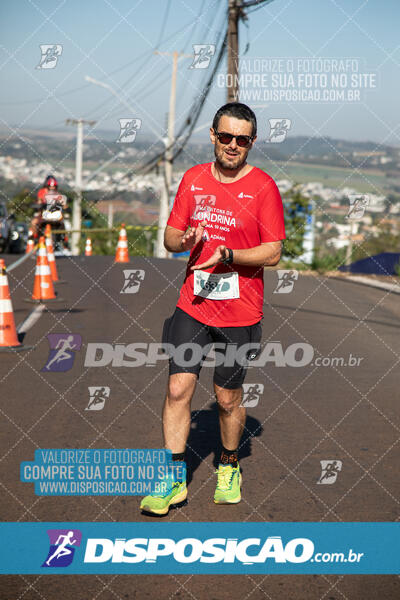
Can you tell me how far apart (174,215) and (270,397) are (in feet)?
10.6

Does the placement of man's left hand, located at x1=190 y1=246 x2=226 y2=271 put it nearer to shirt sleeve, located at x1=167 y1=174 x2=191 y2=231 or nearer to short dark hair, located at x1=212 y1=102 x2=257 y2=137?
shirt sleeve, located at x1=167 y1=174 x2=191 y2=231

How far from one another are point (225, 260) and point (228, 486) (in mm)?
1377

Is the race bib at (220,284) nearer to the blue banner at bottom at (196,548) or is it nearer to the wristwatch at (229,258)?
the wristwatch at (229,258)

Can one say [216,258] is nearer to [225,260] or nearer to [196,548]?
[225,260]

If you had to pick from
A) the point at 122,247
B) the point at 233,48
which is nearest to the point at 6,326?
the point at 122,247

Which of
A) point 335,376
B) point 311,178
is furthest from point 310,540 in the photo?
point 311,178

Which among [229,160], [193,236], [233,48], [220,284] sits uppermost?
[233,48]

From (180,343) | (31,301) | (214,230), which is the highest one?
(214,230)

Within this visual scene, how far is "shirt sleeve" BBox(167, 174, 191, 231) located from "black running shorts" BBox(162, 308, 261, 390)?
1.65 ft

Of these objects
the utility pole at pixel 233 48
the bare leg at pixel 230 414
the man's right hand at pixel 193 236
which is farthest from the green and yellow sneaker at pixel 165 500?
the utility pole at pixel 233 48

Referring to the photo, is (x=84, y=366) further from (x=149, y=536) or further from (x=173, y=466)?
(x=149, y=536)

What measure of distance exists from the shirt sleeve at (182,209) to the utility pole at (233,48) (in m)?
18.2

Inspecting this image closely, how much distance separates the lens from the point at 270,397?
24.3 feet

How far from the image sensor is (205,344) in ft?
15.1
